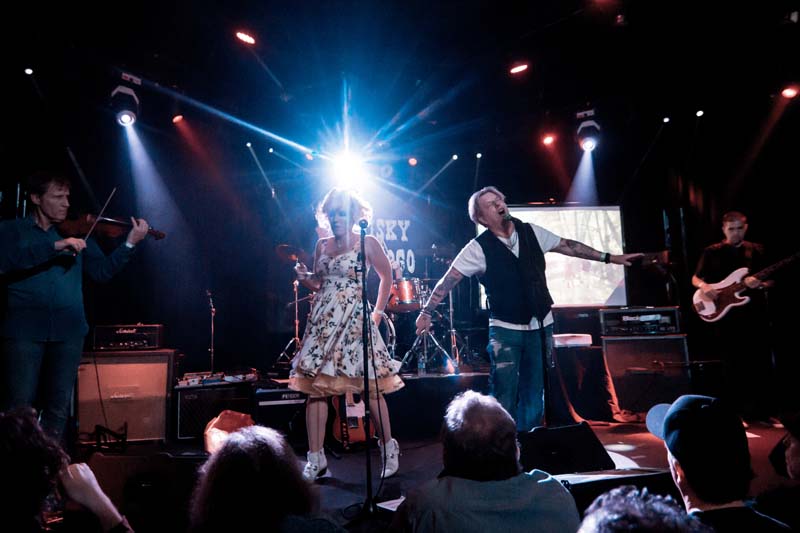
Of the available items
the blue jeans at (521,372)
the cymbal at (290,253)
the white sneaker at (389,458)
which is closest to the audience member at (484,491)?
the blue jeans at (521,372)

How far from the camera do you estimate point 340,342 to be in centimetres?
384

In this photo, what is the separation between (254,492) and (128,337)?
17.8 ft

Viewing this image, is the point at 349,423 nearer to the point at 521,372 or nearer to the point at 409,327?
A: the point at 521,372

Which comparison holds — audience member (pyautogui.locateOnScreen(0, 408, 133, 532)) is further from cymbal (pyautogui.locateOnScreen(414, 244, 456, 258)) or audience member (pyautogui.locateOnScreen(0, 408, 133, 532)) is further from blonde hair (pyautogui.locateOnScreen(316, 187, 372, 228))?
cymbal (pyautogui.locateOnScreen(414, 244, 456, 258))

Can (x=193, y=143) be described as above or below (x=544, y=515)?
above

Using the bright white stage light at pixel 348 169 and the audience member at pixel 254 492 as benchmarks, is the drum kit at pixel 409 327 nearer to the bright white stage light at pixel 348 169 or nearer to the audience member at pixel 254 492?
the bright white stage light at pixel 348 169

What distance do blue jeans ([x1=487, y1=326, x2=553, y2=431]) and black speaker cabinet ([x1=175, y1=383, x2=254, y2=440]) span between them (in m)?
3.23

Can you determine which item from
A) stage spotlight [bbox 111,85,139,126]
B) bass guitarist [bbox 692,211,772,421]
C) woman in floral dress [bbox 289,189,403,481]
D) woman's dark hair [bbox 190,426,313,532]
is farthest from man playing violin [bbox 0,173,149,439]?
bass guitarist [bbox 692,211,772,421]

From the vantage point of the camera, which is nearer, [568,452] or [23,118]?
[568,452]

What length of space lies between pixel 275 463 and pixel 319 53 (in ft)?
18.4

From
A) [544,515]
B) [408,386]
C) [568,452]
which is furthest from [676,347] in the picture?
[544,515]

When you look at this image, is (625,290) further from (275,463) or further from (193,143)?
(275,463)

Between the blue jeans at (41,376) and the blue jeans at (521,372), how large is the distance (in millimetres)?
2747

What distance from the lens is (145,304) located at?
283 inches
